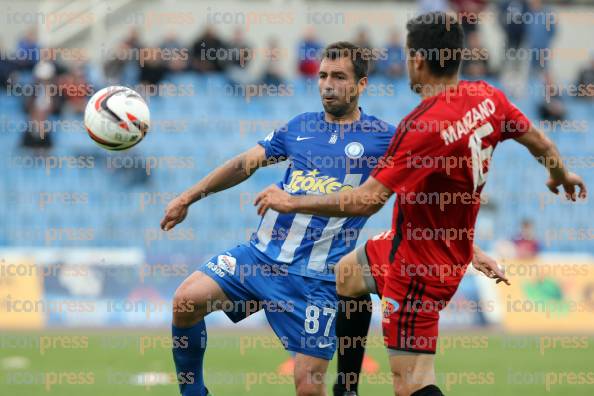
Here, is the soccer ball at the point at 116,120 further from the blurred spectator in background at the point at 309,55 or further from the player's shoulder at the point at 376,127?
the blurred spectator in background at the point at 309,55

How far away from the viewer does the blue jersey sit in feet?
23.8

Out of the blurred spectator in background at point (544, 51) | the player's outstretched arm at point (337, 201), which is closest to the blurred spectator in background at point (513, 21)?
the blurred spectator in background at point (544, 51)

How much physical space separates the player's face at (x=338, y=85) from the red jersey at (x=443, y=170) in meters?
1.37

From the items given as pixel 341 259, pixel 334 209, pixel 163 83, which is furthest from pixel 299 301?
pixel 163 83

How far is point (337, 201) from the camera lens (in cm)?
593

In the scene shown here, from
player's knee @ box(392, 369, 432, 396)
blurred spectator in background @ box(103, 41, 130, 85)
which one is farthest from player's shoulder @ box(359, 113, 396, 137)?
blurred spectator in background @ box(103, 41, 130, 85)

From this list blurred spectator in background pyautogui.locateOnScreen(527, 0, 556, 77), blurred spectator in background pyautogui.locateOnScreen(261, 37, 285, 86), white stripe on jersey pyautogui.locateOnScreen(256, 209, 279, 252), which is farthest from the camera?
blurred spectator in background pyautogui.locateOnScreen(527, 0, 556, 77)

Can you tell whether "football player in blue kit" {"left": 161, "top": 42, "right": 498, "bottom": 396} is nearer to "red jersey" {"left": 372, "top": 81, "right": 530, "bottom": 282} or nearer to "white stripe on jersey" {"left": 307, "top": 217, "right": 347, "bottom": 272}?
"white stripe on jersey" {"left": 307, "top": 217, "right": 347, "bottom": 272}

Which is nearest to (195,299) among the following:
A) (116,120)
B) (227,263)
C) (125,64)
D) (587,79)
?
(227,263)

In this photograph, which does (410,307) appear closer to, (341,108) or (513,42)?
(341,108)

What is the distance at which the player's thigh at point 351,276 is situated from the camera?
22.1 ft

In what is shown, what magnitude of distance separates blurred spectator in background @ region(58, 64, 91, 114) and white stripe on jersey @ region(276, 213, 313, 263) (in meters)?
10.7

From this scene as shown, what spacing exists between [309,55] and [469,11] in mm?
3754

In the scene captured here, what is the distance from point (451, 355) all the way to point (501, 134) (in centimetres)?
735
